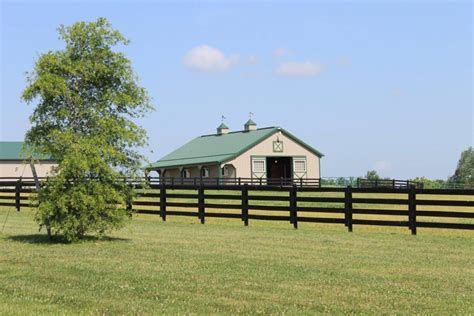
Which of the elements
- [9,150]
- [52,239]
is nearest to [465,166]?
[9,150]

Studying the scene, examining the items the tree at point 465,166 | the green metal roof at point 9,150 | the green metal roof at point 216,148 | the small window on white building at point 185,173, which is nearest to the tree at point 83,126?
the green metal roof at point 216,148

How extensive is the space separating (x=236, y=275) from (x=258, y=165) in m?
44.5

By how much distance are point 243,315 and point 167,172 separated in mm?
55734

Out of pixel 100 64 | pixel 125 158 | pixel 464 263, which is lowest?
pixel 464 263

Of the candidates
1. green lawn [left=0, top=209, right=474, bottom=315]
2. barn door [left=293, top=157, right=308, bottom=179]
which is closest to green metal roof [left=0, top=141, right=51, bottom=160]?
barn door [left=293, top=157, right=308, bottom=179]

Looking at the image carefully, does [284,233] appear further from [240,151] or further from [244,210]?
[240,151]

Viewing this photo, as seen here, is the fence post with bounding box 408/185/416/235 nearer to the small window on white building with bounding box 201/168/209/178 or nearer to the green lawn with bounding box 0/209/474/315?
the green lawn with bounding box 0/209/474/315

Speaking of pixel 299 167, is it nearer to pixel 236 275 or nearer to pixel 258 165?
pixel 258 165

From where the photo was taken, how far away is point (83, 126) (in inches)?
644

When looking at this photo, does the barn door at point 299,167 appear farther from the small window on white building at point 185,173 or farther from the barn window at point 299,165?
the small window on white building at point 185,173

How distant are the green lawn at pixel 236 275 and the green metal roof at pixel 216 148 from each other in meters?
36.3

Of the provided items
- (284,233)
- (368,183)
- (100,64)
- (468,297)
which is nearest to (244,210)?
(284,233)

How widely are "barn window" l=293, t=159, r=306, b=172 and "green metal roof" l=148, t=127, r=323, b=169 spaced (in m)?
1.35

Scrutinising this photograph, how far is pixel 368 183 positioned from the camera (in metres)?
55.7
